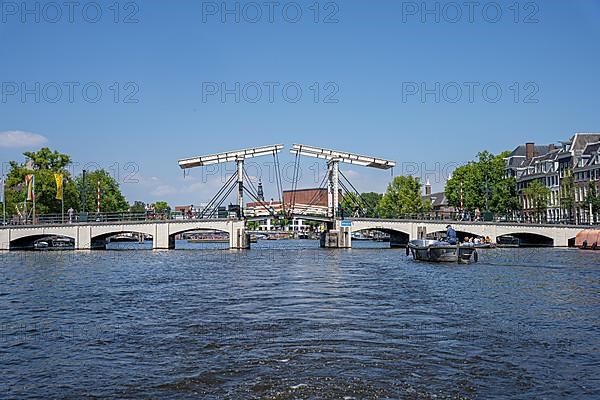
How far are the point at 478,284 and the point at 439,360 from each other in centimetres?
1242

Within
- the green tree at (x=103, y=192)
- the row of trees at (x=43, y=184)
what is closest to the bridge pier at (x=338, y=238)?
the row of trees at (x=43, y=184)

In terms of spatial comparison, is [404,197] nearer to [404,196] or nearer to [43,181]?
[404,196]

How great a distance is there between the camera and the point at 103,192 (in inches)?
3514

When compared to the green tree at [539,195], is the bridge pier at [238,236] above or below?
below

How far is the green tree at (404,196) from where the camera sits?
3561 inches

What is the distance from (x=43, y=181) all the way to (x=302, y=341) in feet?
195

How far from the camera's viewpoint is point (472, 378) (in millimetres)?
8625

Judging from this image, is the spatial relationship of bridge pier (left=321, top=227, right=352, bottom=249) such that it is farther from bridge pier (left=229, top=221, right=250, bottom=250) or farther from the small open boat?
the small open boat

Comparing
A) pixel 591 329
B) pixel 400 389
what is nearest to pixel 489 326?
pixel 591 329

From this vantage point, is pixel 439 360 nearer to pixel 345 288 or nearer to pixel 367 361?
pixel 367 361

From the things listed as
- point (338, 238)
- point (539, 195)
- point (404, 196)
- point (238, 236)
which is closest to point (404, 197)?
point (404, 196)

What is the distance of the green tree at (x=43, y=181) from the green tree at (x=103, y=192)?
12095mm

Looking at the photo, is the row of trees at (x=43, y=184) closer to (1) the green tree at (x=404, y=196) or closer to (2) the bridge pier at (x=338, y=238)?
(2) the bridge pier at (x=338, y=238)

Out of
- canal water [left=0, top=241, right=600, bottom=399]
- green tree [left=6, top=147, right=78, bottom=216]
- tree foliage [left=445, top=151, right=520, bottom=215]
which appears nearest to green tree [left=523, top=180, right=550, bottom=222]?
tree foliage [left=445, top=151, right=520, bottom=215]
